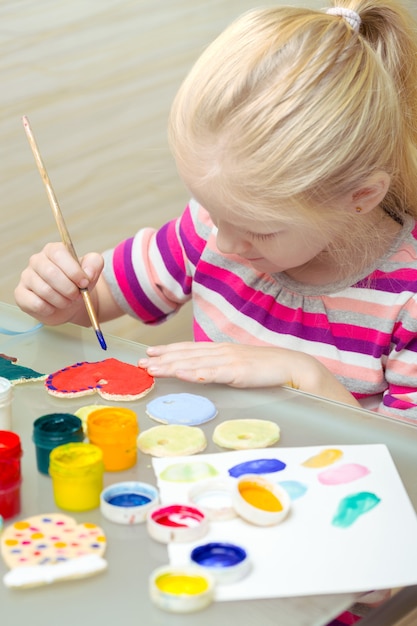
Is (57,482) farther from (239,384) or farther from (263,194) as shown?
(263,194)

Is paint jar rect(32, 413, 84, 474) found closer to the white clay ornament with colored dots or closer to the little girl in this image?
the white clay ornament with colored dots

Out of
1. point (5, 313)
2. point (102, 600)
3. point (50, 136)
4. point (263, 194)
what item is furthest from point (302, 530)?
point (50, 136)

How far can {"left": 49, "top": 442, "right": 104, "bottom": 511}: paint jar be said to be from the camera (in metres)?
0.68

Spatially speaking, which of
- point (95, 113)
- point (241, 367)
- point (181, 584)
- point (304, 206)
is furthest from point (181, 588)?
point (95, 113)

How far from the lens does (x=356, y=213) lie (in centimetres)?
101

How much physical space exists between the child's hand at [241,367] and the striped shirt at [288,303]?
129mm

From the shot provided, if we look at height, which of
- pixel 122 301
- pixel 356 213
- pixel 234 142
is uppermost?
pixel 234 142

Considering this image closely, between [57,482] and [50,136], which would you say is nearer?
[57,482]

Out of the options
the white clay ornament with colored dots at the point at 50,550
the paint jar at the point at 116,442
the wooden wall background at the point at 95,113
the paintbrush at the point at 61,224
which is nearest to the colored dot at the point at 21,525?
the white clay ornament with colored dots at the point at 50,550

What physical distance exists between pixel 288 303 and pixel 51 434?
1.63 feet

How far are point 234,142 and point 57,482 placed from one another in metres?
0.42

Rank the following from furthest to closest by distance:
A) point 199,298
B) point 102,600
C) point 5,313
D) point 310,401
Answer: point 199,298, point 5,313, point 310,401, point 102,600

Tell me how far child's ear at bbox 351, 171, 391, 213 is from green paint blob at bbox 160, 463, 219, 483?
15.5 inches

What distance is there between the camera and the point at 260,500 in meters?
0.70
